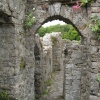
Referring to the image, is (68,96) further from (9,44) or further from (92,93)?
(9,44)

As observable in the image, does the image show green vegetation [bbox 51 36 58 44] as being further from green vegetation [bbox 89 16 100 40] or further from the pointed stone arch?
green vegetation [bbox 89 16 100 40]

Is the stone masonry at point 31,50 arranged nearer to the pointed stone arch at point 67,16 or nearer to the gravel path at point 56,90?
the pointed stone arch at point 67,16

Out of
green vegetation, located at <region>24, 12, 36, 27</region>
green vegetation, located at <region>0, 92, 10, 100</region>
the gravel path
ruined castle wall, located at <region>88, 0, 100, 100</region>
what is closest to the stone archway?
green vegetation, located at <region>24, 12, 36, 27</region>

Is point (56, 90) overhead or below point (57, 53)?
below

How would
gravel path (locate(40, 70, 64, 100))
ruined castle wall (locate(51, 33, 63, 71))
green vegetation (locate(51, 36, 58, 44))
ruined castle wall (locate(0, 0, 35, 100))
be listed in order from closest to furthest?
ruined castle wall (locate(0, 0, 35, 100)) → gravel path (locate(40, 70, 64, 100)) → green vegetation (locate(51, 36, 58, 44)) → ruined castle wall (locate(51, 33, 63, 71))

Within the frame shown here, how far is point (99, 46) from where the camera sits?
5.64 meters

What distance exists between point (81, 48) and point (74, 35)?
11.1 metres

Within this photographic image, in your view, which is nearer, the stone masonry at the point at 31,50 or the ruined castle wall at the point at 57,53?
the stone masonry at the point at 31,50

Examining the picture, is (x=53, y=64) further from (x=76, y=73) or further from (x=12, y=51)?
(x=12, y=51)

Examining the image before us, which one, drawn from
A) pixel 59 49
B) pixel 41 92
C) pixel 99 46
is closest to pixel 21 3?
pixel 99 46

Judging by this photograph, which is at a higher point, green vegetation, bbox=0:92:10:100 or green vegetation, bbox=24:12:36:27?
green vegetation, bbox=24:12:36:27

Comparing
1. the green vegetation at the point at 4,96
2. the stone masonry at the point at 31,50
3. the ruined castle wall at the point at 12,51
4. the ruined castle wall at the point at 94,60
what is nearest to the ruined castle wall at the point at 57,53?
the stone masonry at the point at 31,50

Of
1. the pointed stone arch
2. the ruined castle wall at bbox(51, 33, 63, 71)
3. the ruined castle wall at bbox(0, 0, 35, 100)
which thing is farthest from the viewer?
the ruined castle wall at bbox(51, 33, 63, 71)

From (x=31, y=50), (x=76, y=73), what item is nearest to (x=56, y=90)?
(x=76, y=73)
